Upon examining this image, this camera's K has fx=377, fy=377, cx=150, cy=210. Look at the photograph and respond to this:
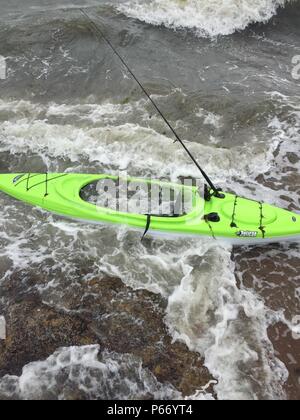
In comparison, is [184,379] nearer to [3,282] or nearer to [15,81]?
[3,282]

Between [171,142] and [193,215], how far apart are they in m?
2.53

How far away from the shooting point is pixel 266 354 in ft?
13.5

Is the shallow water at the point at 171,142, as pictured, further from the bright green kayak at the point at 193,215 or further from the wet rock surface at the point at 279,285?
the bright green kayak at the point at 193,215

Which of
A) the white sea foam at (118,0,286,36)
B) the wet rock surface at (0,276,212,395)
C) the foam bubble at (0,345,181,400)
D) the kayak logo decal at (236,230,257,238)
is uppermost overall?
the white sea foam at (118,0,286,36)

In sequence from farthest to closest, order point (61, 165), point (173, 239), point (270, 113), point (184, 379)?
point (270, 113), point (61, 165), point (173, 239), point (184, 379)

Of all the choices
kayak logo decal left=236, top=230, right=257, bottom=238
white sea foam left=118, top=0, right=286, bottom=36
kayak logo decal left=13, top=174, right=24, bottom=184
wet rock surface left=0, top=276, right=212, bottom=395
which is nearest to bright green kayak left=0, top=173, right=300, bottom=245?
kayak logo decal left=236, top=230, right=257, bottom=238

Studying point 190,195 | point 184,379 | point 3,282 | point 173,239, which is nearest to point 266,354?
point 184,379

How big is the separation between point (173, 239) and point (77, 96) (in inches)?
207

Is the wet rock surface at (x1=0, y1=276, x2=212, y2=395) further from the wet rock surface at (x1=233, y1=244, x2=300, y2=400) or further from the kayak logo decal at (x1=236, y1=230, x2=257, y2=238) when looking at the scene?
the kayak logo decal at (x1=236, y1=230, x2=257, y2=238)

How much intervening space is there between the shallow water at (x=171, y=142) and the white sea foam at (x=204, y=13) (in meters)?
0.05

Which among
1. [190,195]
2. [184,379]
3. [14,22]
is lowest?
[184,379]

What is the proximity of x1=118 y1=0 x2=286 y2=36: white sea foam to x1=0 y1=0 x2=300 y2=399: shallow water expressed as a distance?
5cm

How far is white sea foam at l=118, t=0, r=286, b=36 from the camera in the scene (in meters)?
11.9

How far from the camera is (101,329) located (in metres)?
4.29
